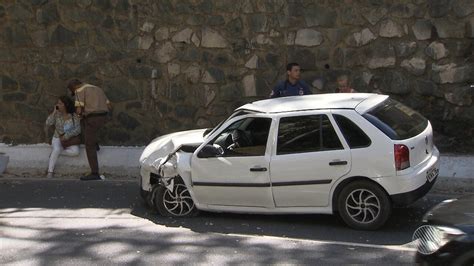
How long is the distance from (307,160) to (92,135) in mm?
4929

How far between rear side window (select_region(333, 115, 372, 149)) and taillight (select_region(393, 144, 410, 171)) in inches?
12.4

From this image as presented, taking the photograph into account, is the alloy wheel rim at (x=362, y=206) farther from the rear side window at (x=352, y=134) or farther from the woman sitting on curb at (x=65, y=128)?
the woman sitting on curb at (x=65, y=128)

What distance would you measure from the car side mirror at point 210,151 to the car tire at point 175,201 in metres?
0.51

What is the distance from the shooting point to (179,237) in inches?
283

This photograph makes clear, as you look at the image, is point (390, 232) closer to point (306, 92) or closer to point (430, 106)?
point (306, 92)

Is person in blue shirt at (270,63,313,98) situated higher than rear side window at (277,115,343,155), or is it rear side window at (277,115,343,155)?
person in blue shirt at (270,63,313,98)

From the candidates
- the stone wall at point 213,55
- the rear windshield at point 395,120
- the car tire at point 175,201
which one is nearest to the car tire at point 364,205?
the rear windshield at point 395,120

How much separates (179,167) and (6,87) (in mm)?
5963

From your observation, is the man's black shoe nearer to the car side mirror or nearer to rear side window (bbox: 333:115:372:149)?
the car side mirror

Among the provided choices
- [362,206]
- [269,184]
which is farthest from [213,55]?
[362,206]

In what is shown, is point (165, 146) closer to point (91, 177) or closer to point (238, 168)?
point (238, 168)

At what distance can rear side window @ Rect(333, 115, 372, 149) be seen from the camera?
707 cm

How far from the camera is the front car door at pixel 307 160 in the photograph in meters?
7.14

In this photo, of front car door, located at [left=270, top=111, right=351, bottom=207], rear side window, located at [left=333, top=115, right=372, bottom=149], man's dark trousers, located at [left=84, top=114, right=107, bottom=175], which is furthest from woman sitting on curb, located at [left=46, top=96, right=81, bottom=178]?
rear side window, located at [left=333, top=115, right=372, bottom=149]
